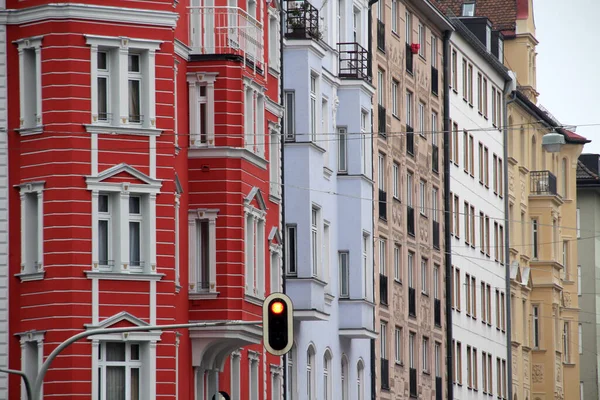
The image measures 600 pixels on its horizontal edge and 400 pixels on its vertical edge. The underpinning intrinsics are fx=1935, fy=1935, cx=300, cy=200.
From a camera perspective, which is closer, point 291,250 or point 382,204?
point 291,250

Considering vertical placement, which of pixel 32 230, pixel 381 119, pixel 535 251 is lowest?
pixel 32 230

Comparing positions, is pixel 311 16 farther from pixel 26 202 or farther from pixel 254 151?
pixel 26 202

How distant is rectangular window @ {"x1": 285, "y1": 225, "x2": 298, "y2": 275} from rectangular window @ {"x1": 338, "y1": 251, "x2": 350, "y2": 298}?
5607 mm

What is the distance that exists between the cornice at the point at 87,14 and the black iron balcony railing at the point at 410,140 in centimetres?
2822

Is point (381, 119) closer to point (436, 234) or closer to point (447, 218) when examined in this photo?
point (436, 234)

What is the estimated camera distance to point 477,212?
8556 cm

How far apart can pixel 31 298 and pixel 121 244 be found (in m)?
2.34

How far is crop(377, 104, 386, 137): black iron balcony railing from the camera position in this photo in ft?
219

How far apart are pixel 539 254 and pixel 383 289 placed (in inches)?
1234

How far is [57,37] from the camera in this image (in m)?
43.2

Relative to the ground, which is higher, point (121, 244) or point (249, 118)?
point (249, 118)

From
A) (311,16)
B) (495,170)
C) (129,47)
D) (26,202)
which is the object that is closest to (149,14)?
(129,47)

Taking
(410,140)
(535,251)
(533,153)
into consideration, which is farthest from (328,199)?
(533,153)

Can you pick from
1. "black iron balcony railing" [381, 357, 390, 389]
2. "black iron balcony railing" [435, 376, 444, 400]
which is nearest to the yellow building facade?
"black iron balcony railing" [435, 376, 444, 400]
